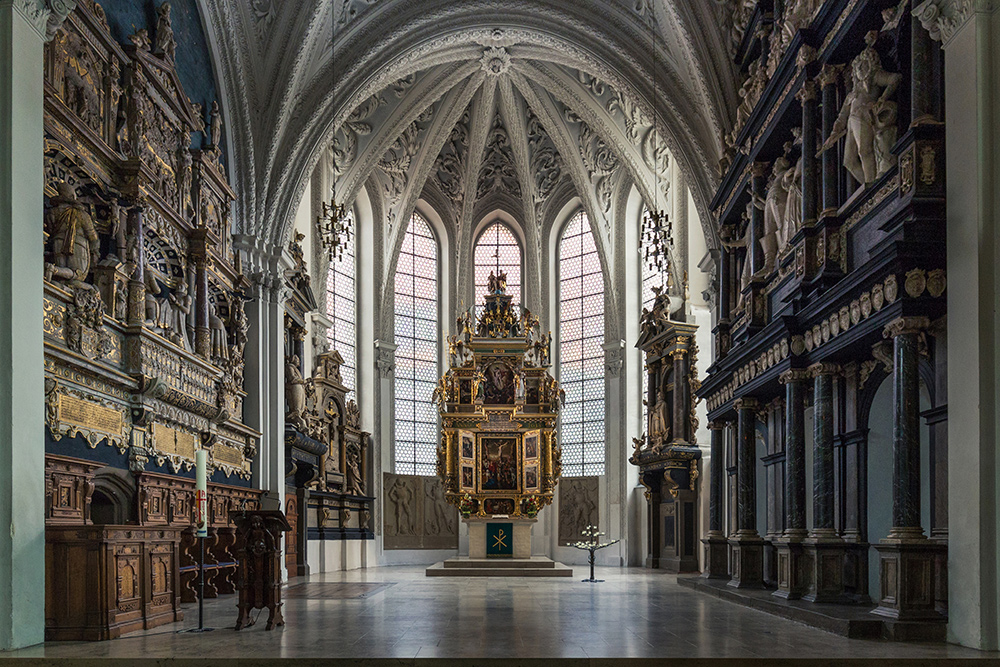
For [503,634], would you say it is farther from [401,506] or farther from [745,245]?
[401,506]

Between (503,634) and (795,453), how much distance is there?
14.8ft

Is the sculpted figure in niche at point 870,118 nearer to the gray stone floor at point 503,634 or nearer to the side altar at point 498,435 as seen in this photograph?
the gray stone floor at point 503,634

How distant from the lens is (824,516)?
419 inches

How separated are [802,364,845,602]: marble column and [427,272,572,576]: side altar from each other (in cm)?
1232

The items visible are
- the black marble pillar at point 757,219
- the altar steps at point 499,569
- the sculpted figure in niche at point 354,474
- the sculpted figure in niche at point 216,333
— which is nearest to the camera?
the black marble pillar at point 757,219

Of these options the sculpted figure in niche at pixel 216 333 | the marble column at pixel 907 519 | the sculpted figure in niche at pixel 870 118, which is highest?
the sculpted figure in niche at pixel 870 118

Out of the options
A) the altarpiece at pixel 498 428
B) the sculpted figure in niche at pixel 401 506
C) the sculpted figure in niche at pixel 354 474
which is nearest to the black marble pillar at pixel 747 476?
the altarpiece at pixel 498 428

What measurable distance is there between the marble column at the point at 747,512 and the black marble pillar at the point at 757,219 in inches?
75.3

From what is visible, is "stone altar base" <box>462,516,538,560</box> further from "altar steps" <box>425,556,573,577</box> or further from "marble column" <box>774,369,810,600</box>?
"marble column" <box>774,369,810,600</box>

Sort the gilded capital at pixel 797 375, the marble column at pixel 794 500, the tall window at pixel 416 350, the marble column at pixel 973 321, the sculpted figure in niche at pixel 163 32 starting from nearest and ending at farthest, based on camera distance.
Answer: the marble column at pixel 973 321 → the marble column at pixel 794 500 → the gilded capital at pixel 797 375 → the sculpted figure in niche at pixel 163 32 → the tall window at pixel 416 350

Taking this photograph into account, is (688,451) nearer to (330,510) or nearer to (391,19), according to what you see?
(330,510)

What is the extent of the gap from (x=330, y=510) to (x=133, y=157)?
40.9ft

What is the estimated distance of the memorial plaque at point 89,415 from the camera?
36.1 ft

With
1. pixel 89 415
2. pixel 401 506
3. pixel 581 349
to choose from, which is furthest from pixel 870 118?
pixel 401 506
